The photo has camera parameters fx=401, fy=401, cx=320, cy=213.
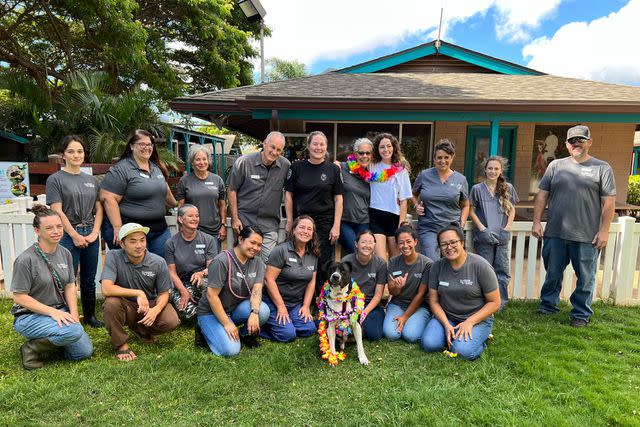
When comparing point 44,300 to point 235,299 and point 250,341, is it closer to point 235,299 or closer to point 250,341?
point 235,299

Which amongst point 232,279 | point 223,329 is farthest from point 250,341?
point 232,279

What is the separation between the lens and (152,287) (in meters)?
3.47

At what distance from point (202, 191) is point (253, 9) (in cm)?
865

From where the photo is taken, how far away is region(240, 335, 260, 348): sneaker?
139 inches

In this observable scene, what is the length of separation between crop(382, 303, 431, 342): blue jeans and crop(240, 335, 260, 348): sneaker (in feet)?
3.84

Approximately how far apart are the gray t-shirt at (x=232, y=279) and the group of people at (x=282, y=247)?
0.01 m

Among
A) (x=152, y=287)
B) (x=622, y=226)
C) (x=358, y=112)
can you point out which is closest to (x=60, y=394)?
(x=152, y=287)

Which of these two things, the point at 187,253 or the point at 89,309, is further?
the point at 89,309

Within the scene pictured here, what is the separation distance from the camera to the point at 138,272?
340 cm

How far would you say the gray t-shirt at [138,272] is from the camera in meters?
3.37

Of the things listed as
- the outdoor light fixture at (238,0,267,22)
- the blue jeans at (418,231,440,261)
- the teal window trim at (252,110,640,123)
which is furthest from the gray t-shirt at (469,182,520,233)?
the outdoor light fixture at (238,0,267,22)

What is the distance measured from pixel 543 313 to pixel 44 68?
1660cm

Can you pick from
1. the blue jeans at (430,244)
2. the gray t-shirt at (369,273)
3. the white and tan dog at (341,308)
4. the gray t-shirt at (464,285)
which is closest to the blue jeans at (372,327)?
the gray t-shirt at (369,273)

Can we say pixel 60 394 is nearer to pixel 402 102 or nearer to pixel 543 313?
pixel 543 313
